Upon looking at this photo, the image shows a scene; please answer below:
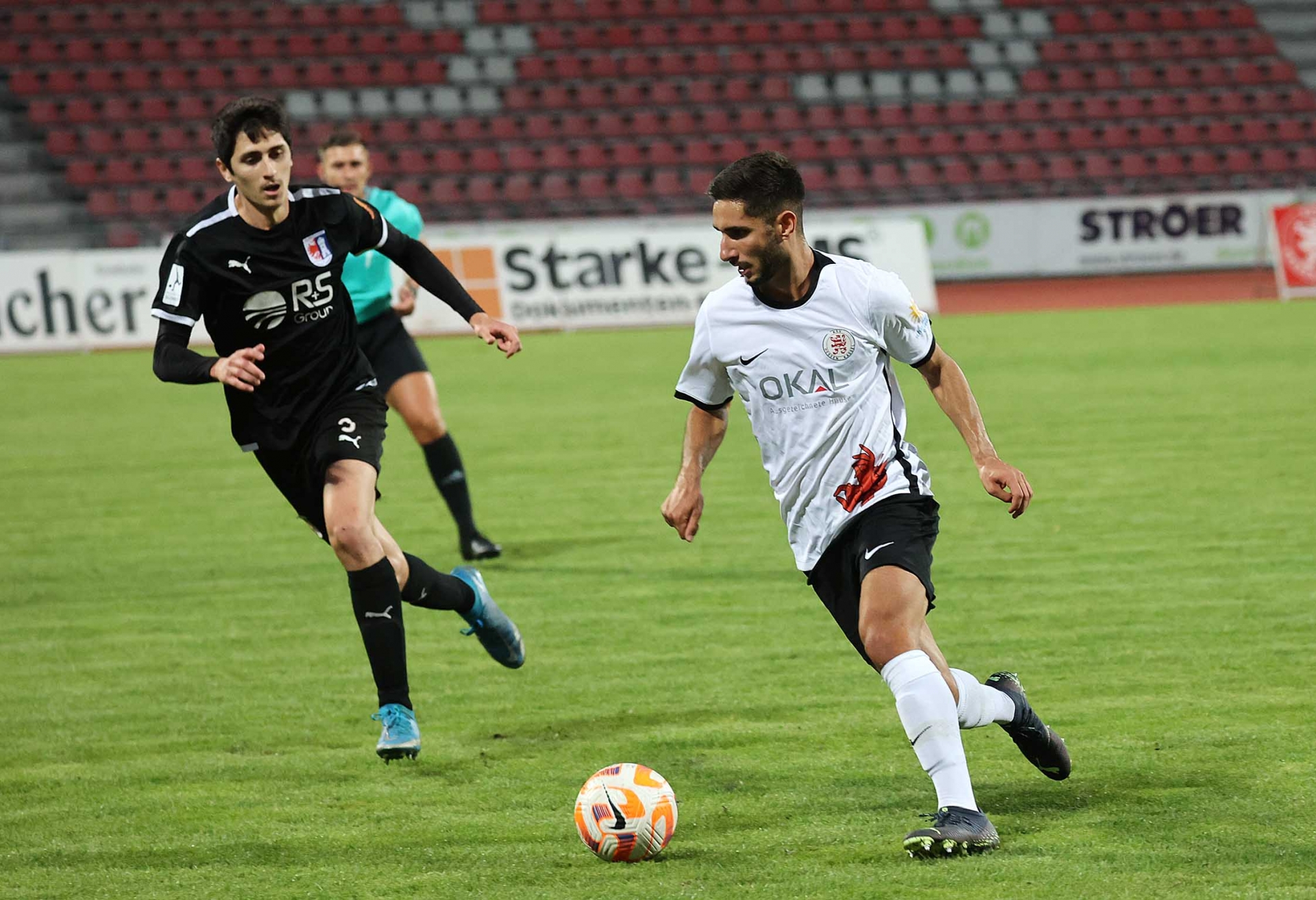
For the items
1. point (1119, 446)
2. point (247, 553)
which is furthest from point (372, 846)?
point (1119, 446)

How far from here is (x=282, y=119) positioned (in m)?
5.20

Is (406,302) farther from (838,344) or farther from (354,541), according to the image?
(838,344)

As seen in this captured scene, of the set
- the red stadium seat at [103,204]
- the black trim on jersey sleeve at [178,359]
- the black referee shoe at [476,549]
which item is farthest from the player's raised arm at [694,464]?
the red stadium seat at [103,204]

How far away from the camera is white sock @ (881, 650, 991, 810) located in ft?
12.9

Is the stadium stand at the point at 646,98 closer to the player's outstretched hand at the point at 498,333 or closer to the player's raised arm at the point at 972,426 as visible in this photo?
the player's outstretched hand at the point at 498,333

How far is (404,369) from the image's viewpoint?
8508 mm

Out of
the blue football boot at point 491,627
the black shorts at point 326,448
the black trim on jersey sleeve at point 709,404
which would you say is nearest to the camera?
the black trim on jersey sleeve at point 709,404

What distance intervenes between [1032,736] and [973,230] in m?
22.8

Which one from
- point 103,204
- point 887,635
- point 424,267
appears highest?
point 424,267

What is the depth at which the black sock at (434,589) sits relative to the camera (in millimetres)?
5676

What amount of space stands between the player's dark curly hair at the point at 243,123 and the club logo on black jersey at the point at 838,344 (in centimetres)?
202

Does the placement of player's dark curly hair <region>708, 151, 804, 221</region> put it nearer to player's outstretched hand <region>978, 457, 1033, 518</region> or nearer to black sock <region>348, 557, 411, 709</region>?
player's outstretched hand <region>978, 457, 1033, 518</region>

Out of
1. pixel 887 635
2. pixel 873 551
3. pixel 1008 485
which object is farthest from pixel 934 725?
pixel 1008 485

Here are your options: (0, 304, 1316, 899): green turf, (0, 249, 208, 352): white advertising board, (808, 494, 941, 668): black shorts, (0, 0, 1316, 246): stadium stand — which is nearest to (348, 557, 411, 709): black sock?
(0, 304, 1316, 899): green turf
